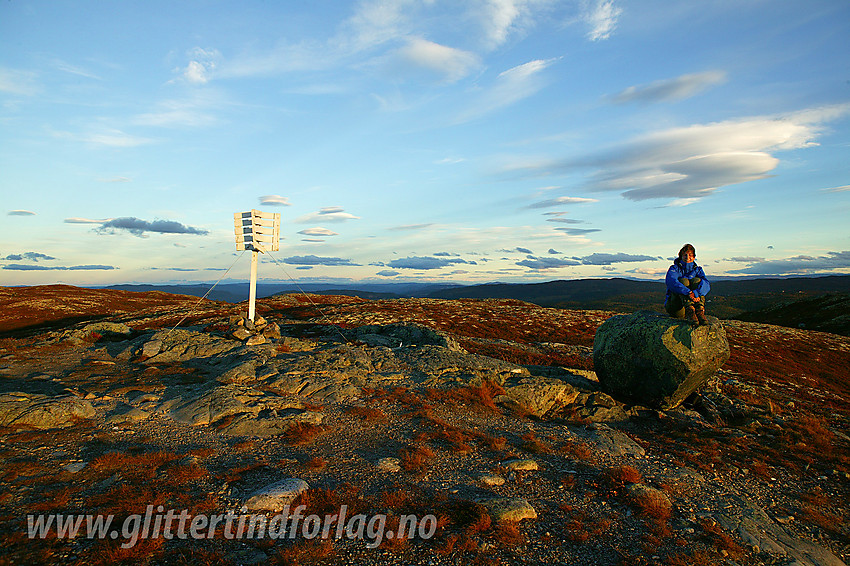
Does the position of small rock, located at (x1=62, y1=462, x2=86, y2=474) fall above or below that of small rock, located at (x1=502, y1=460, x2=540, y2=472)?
above

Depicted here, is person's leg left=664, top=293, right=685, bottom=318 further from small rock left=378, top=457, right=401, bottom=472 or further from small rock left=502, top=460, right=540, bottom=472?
small rock left=378, top=457, right=401, bottom=472

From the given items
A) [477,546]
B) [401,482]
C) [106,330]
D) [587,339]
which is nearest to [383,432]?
[401,482]

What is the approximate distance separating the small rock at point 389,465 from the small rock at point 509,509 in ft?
8.88

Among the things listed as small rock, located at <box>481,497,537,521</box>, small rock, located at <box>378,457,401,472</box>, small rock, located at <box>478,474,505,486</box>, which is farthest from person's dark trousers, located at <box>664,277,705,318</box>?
small rock, located at <box>378,457,401,472</box>

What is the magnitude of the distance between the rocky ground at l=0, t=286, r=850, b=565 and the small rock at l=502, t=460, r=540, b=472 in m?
0.05

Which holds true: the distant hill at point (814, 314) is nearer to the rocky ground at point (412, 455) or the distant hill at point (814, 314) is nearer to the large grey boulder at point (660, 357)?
the rocky ground at point (412, 455)

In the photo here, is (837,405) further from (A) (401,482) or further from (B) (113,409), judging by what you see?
(B) (113,409)

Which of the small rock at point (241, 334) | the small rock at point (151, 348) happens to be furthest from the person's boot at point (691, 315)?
the small rock at point (151, 348)

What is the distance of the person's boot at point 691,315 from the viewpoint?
Result: 1694 centimetres

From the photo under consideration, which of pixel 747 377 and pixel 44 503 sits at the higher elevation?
pixel 44 503

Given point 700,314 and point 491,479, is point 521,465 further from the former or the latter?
point 700,314

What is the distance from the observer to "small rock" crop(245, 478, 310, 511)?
8367 mm

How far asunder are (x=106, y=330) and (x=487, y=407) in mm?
28535

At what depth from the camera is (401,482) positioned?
9.94m
